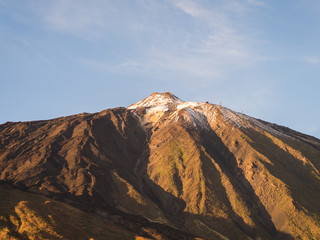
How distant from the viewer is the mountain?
74.6 meters

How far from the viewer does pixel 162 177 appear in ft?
344

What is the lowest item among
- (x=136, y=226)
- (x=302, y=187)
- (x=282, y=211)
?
(x=136, y=226)

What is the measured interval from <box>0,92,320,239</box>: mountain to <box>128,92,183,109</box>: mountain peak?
2140cm

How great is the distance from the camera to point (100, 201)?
8712cm

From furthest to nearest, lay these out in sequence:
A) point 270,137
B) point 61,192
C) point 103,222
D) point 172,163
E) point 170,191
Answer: point 270,137, point 172,163, point 170,191, point 61,192, point 103,222

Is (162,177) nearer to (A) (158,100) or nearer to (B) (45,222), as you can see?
(B) (45,222)

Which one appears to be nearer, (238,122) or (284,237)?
(284,237)

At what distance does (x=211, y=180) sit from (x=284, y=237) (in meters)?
24.1

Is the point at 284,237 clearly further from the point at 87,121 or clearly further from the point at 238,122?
the point at 87,121

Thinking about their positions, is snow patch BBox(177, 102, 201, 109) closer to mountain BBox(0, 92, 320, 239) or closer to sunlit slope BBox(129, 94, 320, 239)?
sunlit slope BBox(129, 94, 320, 239)

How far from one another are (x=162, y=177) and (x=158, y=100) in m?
69.5

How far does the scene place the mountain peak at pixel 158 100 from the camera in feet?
541

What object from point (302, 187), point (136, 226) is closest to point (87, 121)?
point (136, 226)

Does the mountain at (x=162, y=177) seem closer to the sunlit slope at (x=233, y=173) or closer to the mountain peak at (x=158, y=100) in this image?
the sunlit slope at (x=233, y=173)
